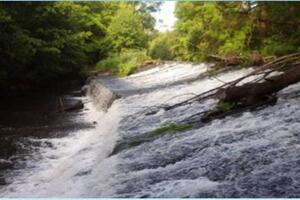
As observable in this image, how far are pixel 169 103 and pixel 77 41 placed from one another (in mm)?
8265

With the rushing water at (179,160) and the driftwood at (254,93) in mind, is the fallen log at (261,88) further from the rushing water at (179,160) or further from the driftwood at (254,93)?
the rushing water at (179,160)

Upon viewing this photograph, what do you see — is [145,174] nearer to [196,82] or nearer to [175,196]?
[175,196]

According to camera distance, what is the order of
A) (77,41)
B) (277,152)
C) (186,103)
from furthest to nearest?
(77,41), (186,103), (277,152)

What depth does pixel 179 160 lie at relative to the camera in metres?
3.36

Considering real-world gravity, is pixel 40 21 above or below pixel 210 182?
above

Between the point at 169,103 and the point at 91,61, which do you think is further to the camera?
the point at 91,61

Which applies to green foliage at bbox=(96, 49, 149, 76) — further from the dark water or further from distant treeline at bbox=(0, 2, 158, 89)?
the dark water

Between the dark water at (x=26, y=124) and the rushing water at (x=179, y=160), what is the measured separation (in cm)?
14

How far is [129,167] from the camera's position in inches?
135

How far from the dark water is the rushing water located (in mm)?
142

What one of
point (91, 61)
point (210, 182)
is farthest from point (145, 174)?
point (91, 61)

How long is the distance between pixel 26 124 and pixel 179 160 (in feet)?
13.2

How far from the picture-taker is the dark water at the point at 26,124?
501 centimetres

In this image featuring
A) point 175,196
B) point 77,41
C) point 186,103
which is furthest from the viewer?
point 77,41
